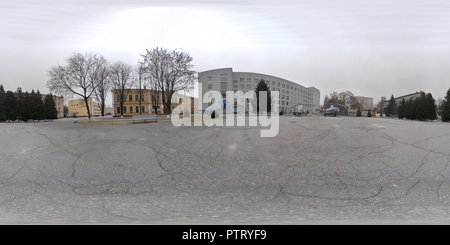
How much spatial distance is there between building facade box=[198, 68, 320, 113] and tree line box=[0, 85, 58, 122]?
500 centimetres

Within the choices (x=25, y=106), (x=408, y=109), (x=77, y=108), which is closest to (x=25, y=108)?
(x=25, y=106)

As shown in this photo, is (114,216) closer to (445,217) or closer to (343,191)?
(343,191)

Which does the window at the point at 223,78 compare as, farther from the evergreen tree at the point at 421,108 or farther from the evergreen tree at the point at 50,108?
the evergreen tree at the point at 421,108

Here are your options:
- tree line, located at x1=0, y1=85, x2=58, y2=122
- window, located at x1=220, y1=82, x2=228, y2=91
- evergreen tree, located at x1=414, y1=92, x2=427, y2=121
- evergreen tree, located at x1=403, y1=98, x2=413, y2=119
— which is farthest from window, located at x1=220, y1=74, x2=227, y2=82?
evergreen tree, located at x1=403, y1=98, x2=413, y2=119

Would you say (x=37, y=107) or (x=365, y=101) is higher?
(x=365, y=101)

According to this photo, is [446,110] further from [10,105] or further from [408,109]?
[10,105]

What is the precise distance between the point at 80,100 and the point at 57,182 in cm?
638

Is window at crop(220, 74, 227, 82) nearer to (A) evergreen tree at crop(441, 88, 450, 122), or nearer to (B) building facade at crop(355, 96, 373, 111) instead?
(B) building facade at crop(355, 96, 373, 111)

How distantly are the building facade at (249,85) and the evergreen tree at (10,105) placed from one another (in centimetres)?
538

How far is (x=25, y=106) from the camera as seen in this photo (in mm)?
4441

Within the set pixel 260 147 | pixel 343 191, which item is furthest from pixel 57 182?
pixel 343 191

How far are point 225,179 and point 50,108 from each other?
6.75 metres

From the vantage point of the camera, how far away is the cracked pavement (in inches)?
67.4

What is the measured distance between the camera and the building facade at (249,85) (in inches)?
178
